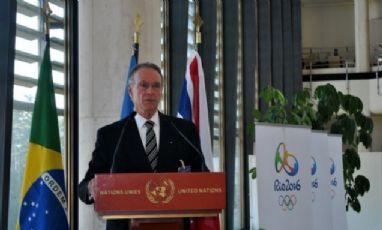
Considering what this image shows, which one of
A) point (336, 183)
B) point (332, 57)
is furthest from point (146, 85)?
point (332, 57)

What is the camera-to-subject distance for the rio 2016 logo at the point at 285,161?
5.60m

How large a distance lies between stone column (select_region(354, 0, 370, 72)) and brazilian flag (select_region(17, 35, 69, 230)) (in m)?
16.0

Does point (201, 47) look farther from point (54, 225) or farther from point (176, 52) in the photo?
point (54, 225)

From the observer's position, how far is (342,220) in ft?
24.7

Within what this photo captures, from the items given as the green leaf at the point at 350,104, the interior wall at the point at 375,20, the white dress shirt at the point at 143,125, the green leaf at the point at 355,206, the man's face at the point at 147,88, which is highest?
the interior wall at the point at 375,20

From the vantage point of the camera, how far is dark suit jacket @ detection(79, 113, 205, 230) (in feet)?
8.82

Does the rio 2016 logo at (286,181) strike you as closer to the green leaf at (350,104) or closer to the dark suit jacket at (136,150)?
the dark suit jacket at (136,150)

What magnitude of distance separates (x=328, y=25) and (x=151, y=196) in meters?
21.4

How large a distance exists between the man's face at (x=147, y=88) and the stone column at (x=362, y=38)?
17.4 meters

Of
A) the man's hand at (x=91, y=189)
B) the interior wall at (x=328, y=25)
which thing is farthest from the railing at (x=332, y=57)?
the man's hand at (x=91, y=189)

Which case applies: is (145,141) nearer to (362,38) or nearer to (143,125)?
(143,125)

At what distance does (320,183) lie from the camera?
22.2ft

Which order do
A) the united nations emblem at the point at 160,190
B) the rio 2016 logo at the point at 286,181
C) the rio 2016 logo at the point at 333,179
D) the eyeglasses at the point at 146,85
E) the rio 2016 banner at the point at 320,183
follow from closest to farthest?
1. the united nations emblem at the point at 160,190
2. the eyeglasses at the point at 146,85
3. the rio 2016 logo at the point at 286,181
4. the rio 2016 banner at the point at 320,183
5. the rio 2016 logo at the point at 333,179

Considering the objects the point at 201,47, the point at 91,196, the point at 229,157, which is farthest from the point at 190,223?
the point at 229,157
